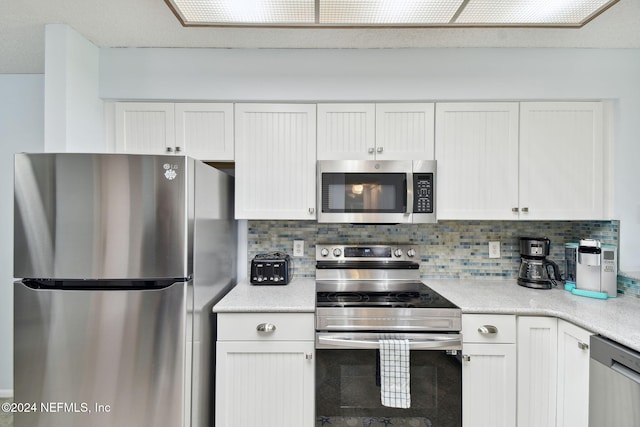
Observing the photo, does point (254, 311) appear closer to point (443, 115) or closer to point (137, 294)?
point (137, 294)

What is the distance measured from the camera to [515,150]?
195 centimetres

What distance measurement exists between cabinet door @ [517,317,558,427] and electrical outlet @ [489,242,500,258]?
28.0 inches

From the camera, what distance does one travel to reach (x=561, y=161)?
1.94 meters

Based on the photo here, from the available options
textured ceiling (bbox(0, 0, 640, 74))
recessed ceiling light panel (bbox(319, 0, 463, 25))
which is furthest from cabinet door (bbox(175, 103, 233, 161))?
recessed ceiling light panel (bbox(319, 0, 463, 25))

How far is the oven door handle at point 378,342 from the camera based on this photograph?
1530mm

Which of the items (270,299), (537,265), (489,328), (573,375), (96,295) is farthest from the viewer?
(537,265)

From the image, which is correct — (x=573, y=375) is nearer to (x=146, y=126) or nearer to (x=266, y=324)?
(x=266, y=324)

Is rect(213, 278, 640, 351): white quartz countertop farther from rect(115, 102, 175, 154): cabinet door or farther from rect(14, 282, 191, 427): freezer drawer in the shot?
rect(115, 102, 175, 154): cabinet door

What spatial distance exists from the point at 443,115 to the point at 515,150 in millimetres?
517

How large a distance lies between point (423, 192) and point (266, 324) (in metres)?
1.24

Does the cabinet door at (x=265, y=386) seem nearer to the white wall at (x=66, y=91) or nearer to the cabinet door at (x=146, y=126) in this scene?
the cabinet door at (x=146, y=126)

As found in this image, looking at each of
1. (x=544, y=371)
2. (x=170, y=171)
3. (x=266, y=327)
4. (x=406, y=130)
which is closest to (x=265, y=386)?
(x=266, y=327)

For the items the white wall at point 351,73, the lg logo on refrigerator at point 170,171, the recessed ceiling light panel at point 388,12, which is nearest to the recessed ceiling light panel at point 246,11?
the recessed ceiling light panel at point 388,12

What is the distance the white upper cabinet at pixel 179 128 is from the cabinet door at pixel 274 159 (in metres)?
0.10
